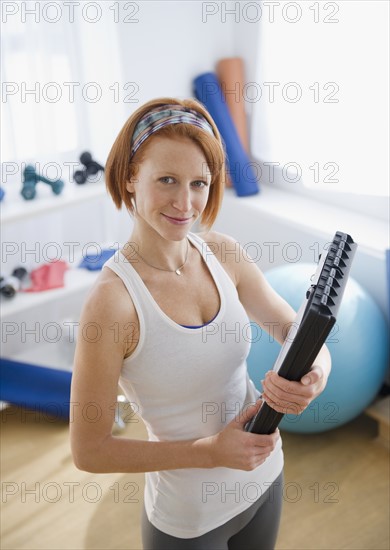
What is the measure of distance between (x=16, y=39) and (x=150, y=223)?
1879mm

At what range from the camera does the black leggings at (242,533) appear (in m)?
1.30

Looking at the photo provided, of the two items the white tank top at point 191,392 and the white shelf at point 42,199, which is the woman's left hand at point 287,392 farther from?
the white shelf at point 42,199

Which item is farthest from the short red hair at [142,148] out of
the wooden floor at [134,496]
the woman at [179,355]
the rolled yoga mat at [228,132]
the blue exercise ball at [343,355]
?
the rolled yoga mat at [228,132]

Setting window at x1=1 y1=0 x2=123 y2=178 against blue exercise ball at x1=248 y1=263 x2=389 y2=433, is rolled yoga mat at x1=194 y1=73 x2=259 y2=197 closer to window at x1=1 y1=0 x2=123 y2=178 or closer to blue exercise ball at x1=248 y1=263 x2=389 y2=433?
window at x1=1 y1=0 x2=123 y2=178

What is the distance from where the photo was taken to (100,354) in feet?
3.72

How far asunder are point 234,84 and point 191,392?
2.39 metres

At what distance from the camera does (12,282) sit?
2.79 metres

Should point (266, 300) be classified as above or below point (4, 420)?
above

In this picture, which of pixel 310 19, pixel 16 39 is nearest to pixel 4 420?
pixel 16 39

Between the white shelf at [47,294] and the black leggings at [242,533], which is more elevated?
the black leggings at [242,533]

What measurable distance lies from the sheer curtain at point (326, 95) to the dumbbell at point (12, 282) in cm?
121

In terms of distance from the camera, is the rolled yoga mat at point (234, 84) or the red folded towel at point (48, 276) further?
the rolled yoga mat at point (234, 84)

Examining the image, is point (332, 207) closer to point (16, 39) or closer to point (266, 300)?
point (16, 39)

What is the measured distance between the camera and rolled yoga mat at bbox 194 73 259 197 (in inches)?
128
